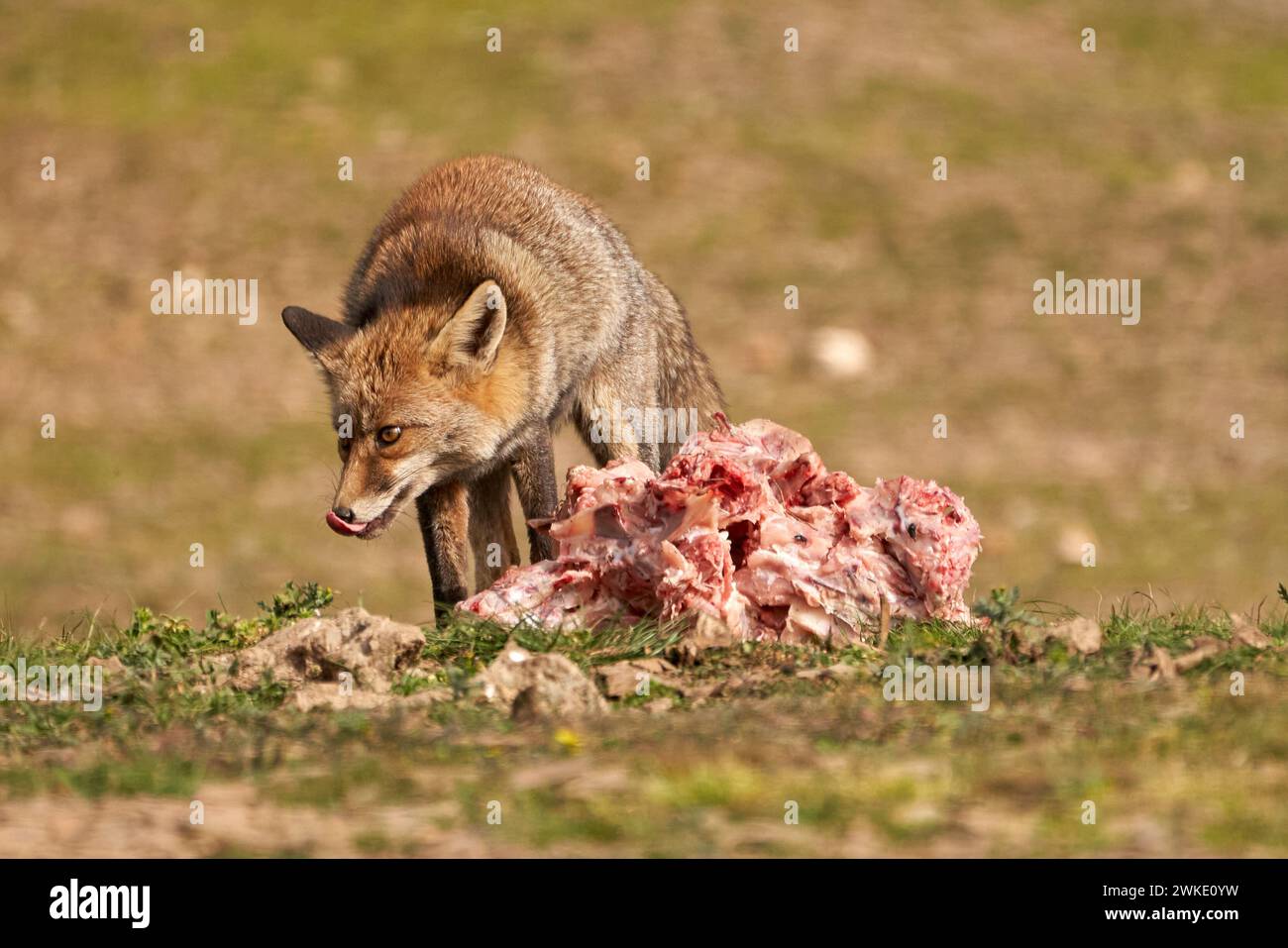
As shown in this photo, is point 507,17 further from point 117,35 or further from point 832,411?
point 832,411

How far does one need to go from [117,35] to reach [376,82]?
409cm

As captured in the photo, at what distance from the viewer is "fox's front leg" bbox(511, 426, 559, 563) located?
30.5 ft

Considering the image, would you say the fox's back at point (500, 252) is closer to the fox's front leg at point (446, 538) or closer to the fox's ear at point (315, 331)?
the fox's ear at point (315, 331)

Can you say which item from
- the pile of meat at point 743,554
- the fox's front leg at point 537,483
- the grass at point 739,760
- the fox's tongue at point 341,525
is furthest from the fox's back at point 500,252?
the grass at point 739,760

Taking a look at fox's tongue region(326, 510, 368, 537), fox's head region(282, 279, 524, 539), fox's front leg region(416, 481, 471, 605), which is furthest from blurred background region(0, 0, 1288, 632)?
fox's tongue region(326, 510, 368, 537)

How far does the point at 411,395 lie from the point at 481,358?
1.35 ft

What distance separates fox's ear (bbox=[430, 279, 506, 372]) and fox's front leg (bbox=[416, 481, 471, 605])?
758 mm

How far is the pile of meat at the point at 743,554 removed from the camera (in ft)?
25.4

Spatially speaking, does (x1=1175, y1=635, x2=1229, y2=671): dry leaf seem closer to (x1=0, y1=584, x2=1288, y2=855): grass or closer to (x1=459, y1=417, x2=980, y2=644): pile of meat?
(x1=0, y1=584, x2=1288, y2=855): grass

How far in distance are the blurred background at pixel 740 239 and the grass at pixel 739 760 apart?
9.84 m

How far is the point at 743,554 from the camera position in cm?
Answer: 805

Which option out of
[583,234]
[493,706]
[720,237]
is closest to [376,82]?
[720,237]

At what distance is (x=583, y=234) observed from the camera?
A: 32.9 ft

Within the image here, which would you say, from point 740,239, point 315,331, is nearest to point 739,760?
point 315,331
